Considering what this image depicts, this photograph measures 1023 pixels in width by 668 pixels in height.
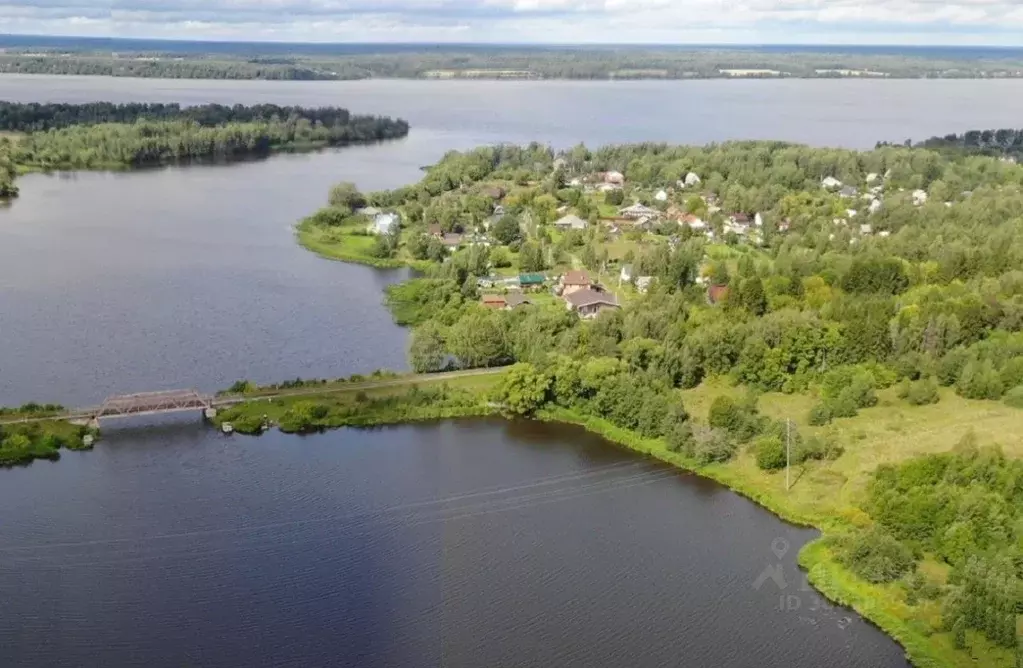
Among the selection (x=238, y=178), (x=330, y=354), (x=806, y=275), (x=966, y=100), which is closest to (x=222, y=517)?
(x=330, y=354)

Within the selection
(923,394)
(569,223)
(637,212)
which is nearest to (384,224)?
(569,223)

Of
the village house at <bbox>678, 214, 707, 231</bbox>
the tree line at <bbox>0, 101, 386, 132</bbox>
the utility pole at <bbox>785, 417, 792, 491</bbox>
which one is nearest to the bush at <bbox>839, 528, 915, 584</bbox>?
the utility pole at <bbox>785, 417, 792, 491</bbox>

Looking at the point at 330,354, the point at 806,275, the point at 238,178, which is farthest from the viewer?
the point at 238,178

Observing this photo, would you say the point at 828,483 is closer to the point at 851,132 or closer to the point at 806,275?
the point at 806,275

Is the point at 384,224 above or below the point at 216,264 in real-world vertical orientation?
above

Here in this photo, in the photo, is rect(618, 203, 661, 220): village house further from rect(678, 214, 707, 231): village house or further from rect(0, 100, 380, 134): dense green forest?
rect(0, 100, 380, 134): dense green forest

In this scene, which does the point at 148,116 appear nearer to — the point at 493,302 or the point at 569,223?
the point at 569,223
